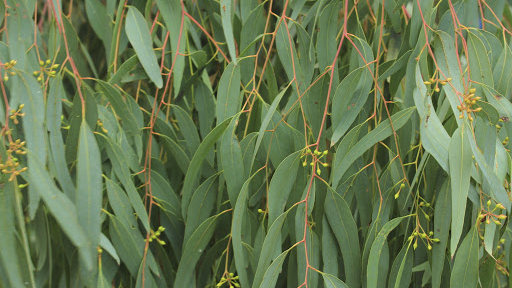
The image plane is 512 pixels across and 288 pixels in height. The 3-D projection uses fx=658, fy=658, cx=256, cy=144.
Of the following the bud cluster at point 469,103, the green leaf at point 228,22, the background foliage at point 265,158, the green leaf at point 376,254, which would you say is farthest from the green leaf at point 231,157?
the bud cluster at point 469,103

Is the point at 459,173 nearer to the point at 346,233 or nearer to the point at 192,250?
the point at 346,233

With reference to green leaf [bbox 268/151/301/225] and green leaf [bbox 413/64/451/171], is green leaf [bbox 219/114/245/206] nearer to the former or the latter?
green leaf [bbox 268/151/301/225]

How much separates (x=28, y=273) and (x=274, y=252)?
1.18ft

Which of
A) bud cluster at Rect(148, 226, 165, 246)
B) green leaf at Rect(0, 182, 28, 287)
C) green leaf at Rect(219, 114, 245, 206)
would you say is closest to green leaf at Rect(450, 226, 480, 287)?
green leaf at Rect(219, 114, 245, 206)

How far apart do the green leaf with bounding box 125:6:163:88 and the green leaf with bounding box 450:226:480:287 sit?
0.53 meters

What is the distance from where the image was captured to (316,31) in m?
1.19

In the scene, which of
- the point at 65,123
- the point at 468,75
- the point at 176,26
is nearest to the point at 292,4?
the point at 176,26

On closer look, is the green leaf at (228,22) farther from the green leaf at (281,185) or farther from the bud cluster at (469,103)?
the bud cluster at (469,103)

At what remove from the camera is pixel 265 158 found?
110 cm

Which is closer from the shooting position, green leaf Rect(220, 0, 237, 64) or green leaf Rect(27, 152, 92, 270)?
green leaf Rect(27, 152, 92, 270)

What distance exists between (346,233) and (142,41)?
461 mm

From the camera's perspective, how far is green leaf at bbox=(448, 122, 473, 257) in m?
0.88

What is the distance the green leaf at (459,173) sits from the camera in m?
0.88

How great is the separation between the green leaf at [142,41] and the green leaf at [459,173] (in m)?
0.47
